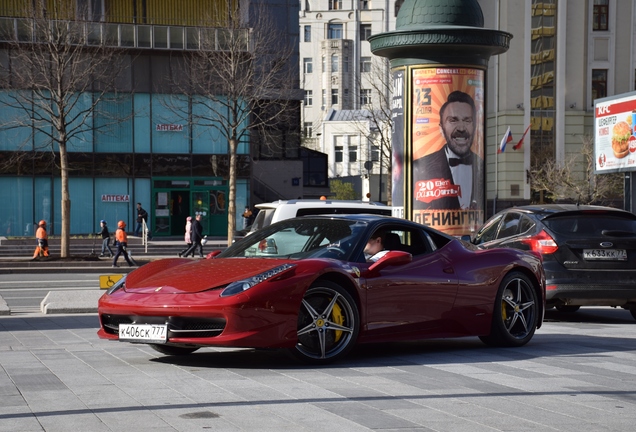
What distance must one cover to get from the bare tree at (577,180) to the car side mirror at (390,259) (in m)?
46.8

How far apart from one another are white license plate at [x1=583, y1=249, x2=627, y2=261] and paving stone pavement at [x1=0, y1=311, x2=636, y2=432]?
278 centimetres

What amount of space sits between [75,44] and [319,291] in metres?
33.1

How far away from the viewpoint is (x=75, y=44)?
39.8m

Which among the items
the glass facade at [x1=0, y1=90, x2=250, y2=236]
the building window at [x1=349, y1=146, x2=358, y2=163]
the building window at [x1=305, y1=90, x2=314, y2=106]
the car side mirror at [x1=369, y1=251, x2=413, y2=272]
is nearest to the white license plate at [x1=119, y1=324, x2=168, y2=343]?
the car side mirror at [x1=369, y1=251, x2=413, y2=272]

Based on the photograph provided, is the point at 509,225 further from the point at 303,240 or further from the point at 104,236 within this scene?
the point at 104,236

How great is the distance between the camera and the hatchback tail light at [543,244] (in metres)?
13.5

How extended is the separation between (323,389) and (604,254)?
7128 millimetres

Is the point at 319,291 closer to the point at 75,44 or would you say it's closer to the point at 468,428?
the point at 468,428

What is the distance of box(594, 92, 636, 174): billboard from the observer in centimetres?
2997

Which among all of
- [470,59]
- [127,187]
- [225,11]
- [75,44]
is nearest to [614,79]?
[225,11]

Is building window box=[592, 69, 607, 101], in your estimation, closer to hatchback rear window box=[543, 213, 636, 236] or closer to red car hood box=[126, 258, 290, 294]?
hatchback rear window box=[543, 213, 636, 236]

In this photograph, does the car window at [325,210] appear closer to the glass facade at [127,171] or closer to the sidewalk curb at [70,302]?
the sidewalk curb at [70,302]

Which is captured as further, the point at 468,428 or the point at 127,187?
the point at 127,187

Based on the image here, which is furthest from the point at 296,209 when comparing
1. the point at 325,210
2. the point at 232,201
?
the point at 232,201
